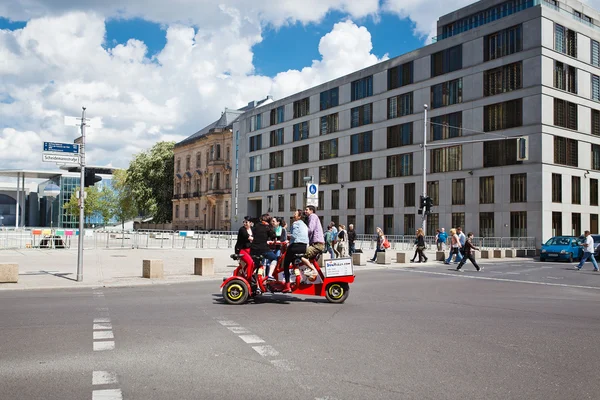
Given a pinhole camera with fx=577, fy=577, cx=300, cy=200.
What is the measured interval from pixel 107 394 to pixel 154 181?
297 feet

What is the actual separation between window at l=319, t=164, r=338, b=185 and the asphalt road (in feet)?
167

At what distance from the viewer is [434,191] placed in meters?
51.7

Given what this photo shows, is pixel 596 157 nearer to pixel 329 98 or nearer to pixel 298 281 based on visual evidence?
pixel 329 98

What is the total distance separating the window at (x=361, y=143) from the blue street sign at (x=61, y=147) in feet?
148

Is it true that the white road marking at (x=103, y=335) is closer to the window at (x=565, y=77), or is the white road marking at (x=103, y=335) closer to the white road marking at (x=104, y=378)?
the white road marking at (x=104, y=378)

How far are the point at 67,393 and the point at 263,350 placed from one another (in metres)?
2.54

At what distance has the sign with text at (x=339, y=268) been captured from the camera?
11.9 metres

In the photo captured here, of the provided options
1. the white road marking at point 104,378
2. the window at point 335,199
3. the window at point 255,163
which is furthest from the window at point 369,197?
the white road marking at point 104,378

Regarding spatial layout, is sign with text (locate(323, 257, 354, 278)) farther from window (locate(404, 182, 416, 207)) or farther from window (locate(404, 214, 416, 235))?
window (locate(404, 182, 416, 207))

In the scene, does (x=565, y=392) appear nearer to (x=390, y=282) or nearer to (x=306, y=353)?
(x=306, y=353)

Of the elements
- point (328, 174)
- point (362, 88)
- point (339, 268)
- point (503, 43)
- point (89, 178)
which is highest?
point (503, 43)

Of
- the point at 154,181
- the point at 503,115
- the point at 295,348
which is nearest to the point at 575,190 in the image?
the point at 503,115

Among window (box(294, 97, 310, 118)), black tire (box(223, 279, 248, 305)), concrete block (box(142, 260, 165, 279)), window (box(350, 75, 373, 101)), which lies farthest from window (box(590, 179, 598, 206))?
black tire (box(223, 279, 248, 305))

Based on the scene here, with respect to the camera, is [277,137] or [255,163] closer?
[277,137]
